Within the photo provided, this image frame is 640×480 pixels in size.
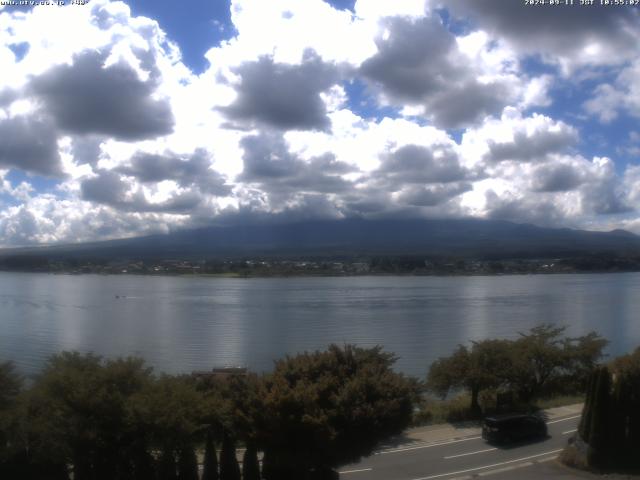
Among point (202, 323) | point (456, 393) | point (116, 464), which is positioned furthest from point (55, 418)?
point (202, 323)

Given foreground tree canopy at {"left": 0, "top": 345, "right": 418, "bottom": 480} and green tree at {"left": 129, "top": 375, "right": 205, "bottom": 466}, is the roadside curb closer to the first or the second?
foreground tree canopy at {"left": 0, "top": 345, "right": 418, "bottom": 480}

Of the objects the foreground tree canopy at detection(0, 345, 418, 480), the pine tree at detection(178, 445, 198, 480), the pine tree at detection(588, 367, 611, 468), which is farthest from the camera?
the pine tree at detection(588, 367, 611, 468)

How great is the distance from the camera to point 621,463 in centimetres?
1087

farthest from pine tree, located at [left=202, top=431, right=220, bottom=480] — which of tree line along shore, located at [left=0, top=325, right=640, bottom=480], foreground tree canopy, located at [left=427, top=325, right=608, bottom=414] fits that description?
foreground tree canopy, located at [left=427, top=325, right=608, bottom=414]

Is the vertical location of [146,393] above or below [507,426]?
above

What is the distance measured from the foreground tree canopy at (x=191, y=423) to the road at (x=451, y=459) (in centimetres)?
183

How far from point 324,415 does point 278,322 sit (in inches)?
1454

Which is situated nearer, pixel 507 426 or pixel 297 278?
pixel 507 426

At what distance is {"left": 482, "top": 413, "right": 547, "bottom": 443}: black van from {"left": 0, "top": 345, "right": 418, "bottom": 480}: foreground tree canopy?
388 centimetres

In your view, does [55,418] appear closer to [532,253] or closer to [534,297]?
[534,297]

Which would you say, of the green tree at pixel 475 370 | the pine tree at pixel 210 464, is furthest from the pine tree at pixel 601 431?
the green tree at pixel 475 370

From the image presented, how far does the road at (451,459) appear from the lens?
11.1m

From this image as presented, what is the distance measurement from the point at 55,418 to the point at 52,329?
3662 cm

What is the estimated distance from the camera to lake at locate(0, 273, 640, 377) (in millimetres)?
33531
